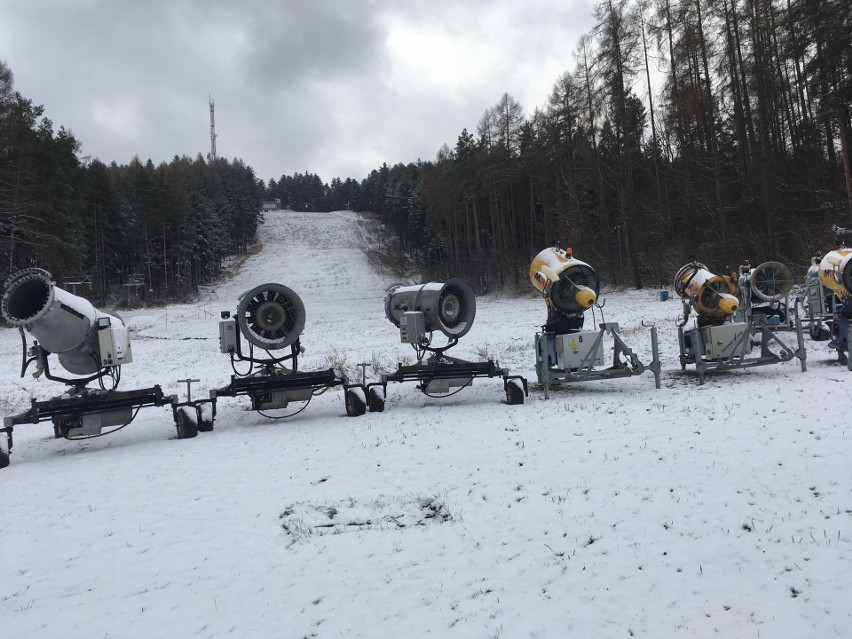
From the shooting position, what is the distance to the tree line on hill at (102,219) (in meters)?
28.6

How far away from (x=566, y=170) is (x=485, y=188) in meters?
7.61

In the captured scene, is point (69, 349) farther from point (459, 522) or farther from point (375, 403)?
point (459, 522)

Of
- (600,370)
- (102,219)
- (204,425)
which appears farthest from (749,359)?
(102,219)

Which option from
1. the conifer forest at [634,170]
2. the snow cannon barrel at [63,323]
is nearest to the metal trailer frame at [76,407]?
the snow cannon barrel at [63,323]

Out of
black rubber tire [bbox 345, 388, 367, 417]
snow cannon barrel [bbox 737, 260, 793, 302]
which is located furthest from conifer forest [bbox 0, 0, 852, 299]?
black rubber tire [bbox 345, 388, 367, 417]

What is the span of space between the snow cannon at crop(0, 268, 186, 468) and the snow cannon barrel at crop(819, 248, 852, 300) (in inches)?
504

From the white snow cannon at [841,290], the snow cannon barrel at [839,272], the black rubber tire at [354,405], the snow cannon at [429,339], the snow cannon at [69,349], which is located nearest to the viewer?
the snow cannon at [69,349]

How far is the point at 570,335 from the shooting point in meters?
10.5

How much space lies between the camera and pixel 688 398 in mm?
9211

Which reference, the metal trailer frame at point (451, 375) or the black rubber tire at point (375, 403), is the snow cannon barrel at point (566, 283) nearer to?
the metal trailer frame at point (451, 375)

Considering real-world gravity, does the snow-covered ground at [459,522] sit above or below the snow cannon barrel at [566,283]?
below

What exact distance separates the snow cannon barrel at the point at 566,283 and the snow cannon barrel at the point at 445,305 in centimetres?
153

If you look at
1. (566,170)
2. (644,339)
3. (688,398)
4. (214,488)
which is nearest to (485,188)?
(566,170)

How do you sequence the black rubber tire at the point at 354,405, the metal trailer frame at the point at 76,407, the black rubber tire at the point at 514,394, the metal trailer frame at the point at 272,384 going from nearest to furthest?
1. the metal trailer frame at the point at 76,407
2. the metal trailer frame at the point at 272,384
3. the black rubber tire at the point at 354,405
4. the black rubber tire at the point at 514,394
